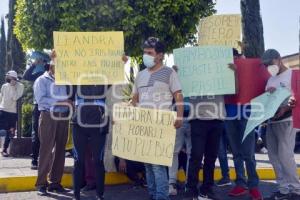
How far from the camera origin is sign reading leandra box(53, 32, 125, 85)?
16.8 ft

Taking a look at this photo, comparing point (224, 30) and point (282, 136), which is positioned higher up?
point (224, 30)

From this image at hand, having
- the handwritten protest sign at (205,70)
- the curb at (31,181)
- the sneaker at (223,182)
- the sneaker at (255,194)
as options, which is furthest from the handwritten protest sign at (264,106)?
the curb at (31,181)

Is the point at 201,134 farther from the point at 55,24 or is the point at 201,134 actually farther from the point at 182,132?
the point at 55,24

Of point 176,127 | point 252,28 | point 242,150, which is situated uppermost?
point 252,28

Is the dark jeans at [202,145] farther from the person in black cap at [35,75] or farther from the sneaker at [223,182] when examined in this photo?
the person in black cap at [35,75]

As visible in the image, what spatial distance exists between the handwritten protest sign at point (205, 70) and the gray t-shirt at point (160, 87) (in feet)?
1.51

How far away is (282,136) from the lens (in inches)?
204

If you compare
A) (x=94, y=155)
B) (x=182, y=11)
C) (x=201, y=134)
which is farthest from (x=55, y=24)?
(x=201, y=134)

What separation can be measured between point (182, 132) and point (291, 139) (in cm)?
135

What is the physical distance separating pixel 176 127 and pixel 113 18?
224cm

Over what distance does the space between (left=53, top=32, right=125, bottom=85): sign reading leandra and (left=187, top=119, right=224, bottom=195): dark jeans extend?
108cm

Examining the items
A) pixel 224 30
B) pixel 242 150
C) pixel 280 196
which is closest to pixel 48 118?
pixel 242 150

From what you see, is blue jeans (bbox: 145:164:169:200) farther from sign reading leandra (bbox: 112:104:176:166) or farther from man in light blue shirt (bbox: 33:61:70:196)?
man in light blue shirt (bbox: 33:61:70:196)

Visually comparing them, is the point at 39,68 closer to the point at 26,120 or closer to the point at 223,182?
the point at 223,182
